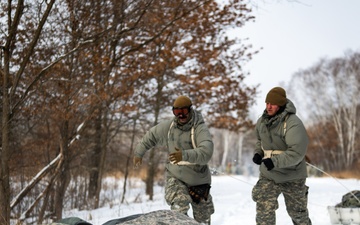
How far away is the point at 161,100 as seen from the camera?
15.2 meters

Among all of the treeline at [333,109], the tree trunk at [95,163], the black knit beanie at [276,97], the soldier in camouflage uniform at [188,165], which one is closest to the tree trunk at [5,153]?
the soldier in camouflage uniform at [188,165]

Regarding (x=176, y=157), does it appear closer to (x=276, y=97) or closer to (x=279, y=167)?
(x=279, y=167)

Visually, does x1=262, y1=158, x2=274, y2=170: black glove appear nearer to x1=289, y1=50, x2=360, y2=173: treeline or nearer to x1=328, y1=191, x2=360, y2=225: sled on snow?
x1=328, y1=191, x2=360, y2=225: sled on snow

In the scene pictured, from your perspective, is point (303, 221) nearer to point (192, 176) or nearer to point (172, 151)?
point (192, 176)

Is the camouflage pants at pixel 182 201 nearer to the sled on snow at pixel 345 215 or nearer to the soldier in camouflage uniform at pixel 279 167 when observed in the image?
the soldier in camouflage uniform at pixel 279 167

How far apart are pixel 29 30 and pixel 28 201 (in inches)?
231

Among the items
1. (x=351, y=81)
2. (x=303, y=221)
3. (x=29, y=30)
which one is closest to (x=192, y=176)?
(x=303, y=221)

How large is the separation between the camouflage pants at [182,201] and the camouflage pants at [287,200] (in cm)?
62

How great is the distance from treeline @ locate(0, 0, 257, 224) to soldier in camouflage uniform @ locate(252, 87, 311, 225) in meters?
3.19

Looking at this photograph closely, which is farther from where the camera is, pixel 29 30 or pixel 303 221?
pixel 29 30

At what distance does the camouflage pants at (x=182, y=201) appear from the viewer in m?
5.29

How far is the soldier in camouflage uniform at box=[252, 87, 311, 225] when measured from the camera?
5082mm

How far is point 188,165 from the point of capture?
17.8 feet

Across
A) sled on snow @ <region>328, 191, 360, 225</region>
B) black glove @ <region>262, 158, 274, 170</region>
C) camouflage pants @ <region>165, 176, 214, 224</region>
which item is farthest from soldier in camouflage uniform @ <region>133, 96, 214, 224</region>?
sled on snow @ <region>328, 191, 360, 225</region>
